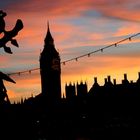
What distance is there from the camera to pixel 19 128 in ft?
7.36

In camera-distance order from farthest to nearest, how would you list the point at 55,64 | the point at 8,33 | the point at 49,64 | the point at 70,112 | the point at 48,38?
the point at 48,38 → the point at 55,64 → the point at 49,64 → the point at 70,112 → the point at 8,33

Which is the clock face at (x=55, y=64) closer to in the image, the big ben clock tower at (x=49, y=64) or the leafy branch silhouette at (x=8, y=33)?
the big ben clock tower at (x=49, y=64)

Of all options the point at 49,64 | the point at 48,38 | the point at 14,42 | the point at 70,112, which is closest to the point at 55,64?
the point at 49,64

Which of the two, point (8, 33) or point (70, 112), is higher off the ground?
point (8, 33)

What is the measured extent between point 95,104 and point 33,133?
2376 inches

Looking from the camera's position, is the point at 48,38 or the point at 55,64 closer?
the point at 55,64

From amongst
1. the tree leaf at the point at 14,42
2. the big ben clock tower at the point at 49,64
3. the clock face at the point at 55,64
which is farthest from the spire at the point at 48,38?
the tree leaf at the point at 14,42

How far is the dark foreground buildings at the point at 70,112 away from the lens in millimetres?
2303

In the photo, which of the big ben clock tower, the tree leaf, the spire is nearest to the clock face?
the big ben clock tower

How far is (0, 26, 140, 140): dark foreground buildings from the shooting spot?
230cm

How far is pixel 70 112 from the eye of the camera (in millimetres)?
41156

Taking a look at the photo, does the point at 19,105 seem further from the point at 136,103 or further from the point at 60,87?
the point at 60,87

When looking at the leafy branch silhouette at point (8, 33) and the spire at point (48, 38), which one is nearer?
the leafy branch silhouette at point (8, 33)

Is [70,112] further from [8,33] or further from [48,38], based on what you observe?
[48,38]
